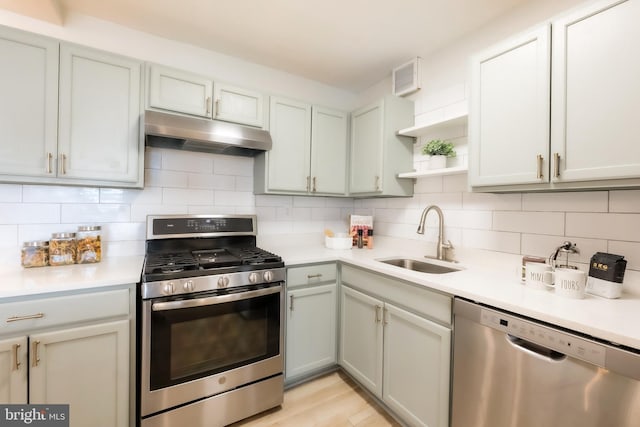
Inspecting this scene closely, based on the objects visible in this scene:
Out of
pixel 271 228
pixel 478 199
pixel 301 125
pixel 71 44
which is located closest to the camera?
pixel 71 44

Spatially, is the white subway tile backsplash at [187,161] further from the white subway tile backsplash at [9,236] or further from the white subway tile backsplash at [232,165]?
the white subway tile backsplash at [9,236]

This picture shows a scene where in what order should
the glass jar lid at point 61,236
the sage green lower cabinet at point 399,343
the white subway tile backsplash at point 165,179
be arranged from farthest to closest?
1. the white subway tile backsplash at point 165,179
2. the glass jar lid at point 61,236
3. the sage green lower cabinet at point 399,343

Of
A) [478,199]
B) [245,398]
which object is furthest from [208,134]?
[478,199]

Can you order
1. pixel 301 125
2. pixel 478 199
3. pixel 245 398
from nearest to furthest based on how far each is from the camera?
pixel 245 398 → pixel 478 199 → pixel 301 125

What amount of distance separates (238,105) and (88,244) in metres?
1.33

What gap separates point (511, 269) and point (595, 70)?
1.08m

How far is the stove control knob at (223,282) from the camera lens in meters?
1.59

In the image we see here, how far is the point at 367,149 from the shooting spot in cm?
246

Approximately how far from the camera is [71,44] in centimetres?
160

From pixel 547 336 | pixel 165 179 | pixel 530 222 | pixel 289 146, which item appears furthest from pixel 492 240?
pixel 165 179

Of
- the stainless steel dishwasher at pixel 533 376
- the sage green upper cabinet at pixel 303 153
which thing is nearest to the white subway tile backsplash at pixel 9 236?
the sage green upper cabinet at pixel 303 153

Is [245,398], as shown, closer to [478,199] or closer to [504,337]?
[504,337]

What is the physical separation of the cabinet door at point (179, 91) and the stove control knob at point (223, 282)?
1.14m

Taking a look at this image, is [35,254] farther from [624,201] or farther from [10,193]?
[624,201]
